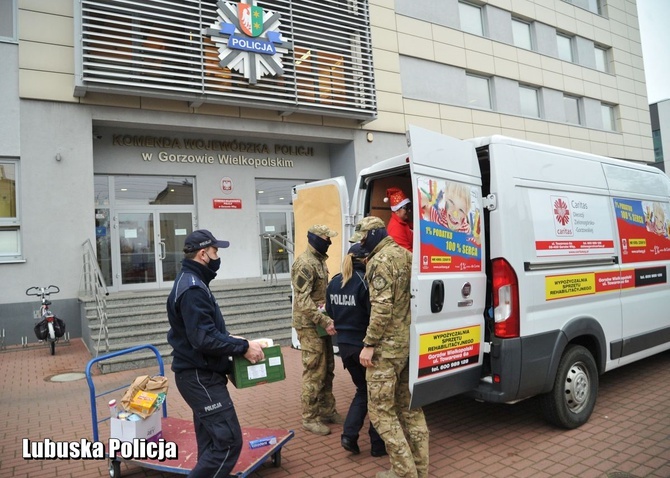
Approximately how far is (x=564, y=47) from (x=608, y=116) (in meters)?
3.94

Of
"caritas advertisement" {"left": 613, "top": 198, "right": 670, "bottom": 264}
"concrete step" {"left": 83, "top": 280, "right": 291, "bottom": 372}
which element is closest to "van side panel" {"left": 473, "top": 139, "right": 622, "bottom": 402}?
"caritas advertisement" {"left": 613, "top": 198, "right": 670, "bottom": 264}

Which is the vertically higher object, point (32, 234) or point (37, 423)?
point (32, 234)

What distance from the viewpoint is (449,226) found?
3.72 m

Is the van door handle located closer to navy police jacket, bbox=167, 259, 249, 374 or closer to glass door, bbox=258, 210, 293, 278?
navy police jacket, bbox=167, 259, 249, 374

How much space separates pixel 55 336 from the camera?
866 cm

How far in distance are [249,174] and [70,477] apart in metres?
10.0

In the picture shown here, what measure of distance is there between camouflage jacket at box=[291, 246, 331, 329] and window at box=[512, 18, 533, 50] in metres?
17.0

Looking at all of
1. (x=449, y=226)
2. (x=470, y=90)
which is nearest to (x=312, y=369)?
(x=449, y=226)

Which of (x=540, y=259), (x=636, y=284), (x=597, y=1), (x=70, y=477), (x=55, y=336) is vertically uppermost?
(x=597, y=1)

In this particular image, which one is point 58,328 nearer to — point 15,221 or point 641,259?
point 15,221

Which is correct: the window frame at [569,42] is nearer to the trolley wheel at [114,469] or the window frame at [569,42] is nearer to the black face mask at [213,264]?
the black face mask at [213,264]

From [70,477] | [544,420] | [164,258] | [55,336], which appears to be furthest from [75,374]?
[544,420]

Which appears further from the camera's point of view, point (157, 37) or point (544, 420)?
point (157, 37)

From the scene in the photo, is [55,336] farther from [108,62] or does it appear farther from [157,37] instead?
[157,37]
